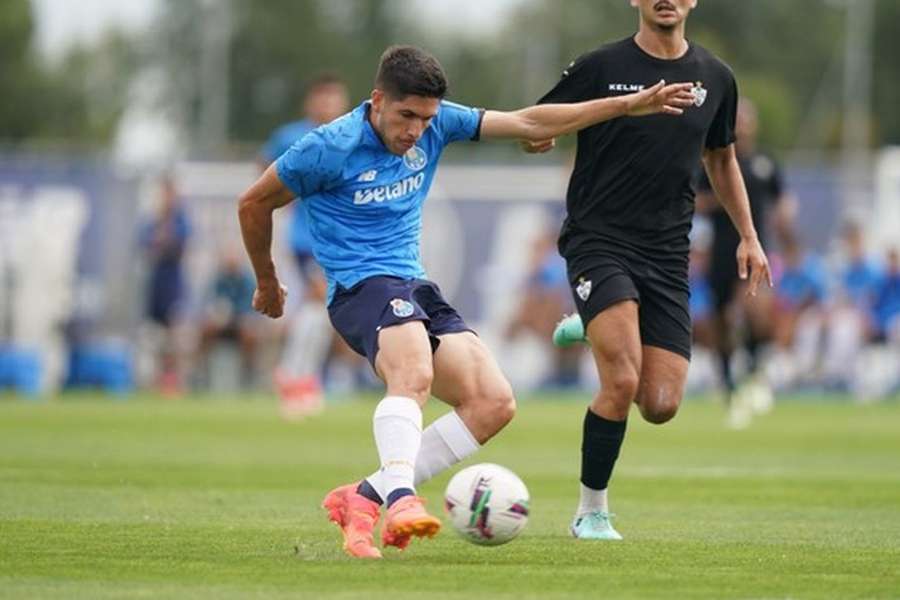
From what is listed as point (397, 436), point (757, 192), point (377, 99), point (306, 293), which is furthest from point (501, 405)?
point (306, 293)

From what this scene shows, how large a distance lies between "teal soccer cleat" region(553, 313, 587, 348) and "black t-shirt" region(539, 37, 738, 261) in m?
0.36

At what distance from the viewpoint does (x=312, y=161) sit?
8953 mm

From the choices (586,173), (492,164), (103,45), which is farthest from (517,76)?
(586,173)

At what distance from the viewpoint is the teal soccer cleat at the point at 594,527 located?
9766mm

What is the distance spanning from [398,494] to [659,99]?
2.08 m

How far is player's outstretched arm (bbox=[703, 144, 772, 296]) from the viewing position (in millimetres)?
10461

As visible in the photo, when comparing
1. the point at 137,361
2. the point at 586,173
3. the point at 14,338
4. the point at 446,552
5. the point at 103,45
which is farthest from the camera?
the point at 103,45

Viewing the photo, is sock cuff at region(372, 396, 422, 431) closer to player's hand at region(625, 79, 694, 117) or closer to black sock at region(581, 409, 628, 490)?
black sock at region(581, 409, 628, 490)

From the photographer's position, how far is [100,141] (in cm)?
8100

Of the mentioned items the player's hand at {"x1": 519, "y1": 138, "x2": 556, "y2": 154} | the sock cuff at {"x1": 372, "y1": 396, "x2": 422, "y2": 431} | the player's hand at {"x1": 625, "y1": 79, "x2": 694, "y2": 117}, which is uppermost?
the player's hand at {"x1": 625, "y1": 79, "x2": 694, "y2": 117}

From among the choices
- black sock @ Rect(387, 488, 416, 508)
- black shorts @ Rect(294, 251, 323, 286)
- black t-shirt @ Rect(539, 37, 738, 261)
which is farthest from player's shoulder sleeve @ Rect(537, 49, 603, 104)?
black shorts @ Rect(294, 251, 323, 286)

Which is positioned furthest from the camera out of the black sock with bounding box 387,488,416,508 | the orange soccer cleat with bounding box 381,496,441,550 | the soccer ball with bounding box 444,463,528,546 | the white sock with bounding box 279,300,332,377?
the white sock with bounding box 279,300,332,377

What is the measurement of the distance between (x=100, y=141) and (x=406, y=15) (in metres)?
20.3

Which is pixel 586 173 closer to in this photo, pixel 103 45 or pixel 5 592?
pixel 5 592
